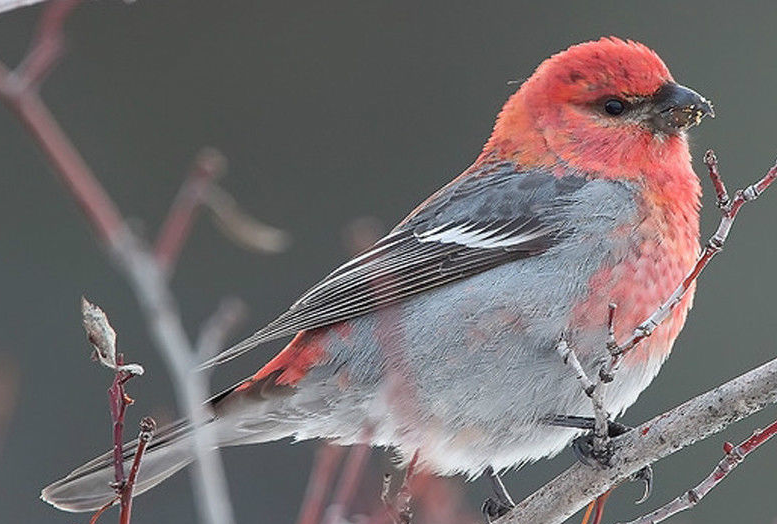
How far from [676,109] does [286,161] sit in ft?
8.35

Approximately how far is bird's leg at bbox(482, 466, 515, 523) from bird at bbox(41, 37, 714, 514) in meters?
0.02

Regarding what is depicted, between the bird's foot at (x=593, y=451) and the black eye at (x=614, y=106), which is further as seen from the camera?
the black eye at (x=614, y=106)

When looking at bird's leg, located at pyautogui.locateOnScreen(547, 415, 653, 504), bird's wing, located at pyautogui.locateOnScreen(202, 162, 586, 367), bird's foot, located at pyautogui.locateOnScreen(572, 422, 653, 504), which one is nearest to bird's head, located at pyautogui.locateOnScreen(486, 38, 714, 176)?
bird's wing, located at pyautogui.locateOnScreen(202, 162, 586, 367)

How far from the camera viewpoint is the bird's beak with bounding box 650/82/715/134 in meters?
3.90

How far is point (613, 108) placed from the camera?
4023 millimetres

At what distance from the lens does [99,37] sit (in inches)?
240

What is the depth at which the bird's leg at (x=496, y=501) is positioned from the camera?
3.88m

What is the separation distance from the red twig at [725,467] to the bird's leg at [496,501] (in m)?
1.14

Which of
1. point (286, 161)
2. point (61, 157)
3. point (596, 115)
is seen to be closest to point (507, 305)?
point (596, 115)

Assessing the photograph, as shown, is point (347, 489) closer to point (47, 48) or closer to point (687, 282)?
point (687, 282)

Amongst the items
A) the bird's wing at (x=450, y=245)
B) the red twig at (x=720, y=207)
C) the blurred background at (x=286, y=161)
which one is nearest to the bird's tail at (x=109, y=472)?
the bird's wing at (x=450, y=245)

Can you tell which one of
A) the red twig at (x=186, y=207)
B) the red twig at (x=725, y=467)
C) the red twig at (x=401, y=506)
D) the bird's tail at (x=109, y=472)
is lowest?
the red twig at (x=725, y=467)

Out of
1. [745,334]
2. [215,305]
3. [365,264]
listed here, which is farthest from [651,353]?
[215,305]

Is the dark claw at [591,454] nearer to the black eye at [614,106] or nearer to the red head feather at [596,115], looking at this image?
the red head feather at [596,115]
